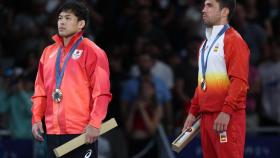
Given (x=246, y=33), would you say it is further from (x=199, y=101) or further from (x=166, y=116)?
(x=199, y=101)

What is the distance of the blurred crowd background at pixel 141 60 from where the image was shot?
13.1 metres

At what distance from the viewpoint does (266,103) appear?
14328 millimetres

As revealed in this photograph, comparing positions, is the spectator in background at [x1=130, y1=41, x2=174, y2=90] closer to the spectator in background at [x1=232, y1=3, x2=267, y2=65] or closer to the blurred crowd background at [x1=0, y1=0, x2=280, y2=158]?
the blurred crowd background at [x1=0, y1=0, x2=280, y2=158]

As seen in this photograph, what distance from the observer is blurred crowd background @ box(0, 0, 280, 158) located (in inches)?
516

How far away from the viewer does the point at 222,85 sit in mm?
7988

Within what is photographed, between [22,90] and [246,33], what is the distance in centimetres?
411

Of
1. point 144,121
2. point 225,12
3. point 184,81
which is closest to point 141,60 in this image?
point 184,81

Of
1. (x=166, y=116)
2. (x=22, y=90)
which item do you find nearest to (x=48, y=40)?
(x=22, y=90)

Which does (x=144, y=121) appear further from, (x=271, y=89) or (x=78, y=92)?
(x=78, y=92)

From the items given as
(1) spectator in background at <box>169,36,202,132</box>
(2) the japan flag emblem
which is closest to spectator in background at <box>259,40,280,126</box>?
(1) spectator in background at <box>169,36,202,132</box>

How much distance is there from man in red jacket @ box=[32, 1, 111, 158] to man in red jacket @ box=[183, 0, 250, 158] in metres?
0.96

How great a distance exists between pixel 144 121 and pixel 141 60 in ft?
3.78

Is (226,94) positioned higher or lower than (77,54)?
lower

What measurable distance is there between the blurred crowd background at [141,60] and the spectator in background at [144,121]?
0.6 inches
